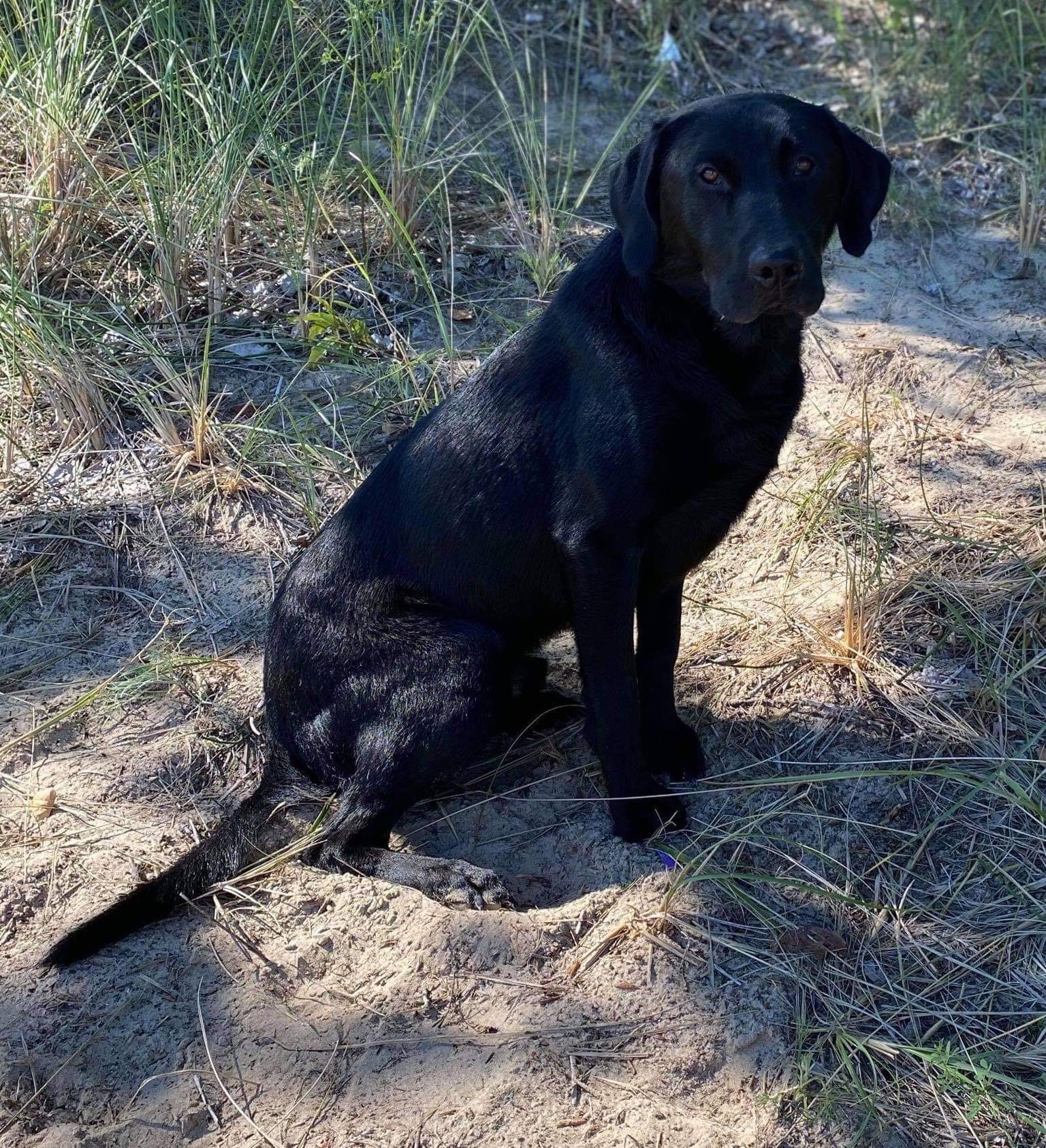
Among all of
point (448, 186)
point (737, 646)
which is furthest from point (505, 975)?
point (448, 186)

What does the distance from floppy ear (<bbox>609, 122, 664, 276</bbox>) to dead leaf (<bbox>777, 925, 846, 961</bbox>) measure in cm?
146

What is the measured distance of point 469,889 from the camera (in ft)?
9.05

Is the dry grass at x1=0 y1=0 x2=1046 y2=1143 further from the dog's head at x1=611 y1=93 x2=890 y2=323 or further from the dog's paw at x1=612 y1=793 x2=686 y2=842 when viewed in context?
the dog's head at x1=611 y1=93 x2=890 y2=323

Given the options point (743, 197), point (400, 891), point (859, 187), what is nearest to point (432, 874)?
point (400, 891)

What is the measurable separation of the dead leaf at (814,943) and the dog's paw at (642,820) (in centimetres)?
41

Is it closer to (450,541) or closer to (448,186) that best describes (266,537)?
(450,541)

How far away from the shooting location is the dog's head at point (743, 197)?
2.43m

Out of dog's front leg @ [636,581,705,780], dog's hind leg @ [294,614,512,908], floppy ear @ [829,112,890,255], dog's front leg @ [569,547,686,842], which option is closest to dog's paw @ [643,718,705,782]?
dog's front leg @ [636,581,705,780]

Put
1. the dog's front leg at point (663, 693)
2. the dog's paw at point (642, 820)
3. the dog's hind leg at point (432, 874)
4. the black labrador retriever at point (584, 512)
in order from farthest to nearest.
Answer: the dog's front leg at point (663, 693) → the dog's paw at point (642, 820) → the dog's hind leg at point (432, 874) → the black labrador retriever at point (584, 512)

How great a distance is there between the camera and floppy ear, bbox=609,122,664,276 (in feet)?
8.35

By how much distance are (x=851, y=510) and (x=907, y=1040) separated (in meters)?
1.73

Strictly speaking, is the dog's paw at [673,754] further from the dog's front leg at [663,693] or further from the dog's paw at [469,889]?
the dog's paw at [469,889]

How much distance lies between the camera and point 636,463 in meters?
2.57

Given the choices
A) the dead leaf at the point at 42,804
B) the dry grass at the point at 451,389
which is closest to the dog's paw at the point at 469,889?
the dry grass at the point at 451,389
